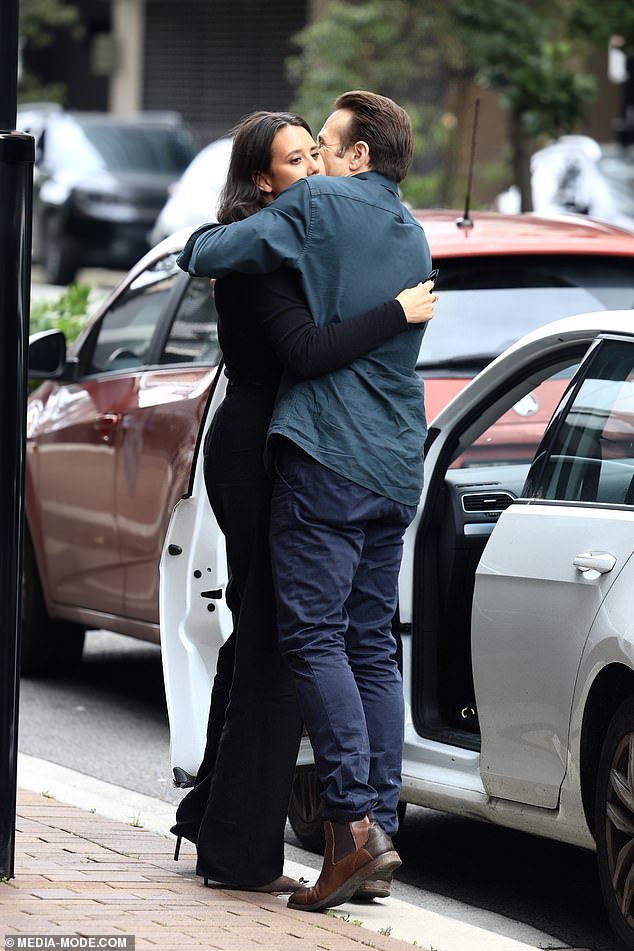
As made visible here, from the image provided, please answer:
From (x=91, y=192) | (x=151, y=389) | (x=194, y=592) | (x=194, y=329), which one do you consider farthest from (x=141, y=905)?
(x=91, y=192)

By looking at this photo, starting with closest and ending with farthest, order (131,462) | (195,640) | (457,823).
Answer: (195,640)
(457,823)
(131,462)

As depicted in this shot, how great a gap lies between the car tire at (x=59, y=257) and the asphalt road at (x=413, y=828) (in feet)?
44.8

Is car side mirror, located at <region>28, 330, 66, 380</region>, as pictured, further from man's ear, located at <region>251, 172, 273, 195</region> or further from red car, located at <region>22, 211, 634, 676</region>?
man's ear, located at <region>251, 172, 273, 195</region>

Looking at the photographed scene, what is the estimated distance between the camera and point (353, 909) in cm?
452

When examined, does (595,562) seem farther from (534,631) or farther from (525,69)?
(525,69)

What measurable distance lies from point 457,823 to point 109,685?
249 cm

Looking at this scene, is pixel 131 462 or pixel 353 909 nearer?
pixel 353 909

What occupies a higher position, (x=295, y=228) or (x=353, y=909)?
(x=295, y=228)

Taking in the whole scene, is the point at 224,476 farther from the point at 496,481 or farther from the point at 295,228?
the point at 496,481

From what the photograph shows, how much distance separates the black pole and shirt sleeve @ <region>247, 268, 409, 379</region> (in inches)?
21.7

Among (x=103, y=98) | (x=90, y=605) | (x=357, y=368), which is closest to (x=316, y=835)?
(x=357, y=368)

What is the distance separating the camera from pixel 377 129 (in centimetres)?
447

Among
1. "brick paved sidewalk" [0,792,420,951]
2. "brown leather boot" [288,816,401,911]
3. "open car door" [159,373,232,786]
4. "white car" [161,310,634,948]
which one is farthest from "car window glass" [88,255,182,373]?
"brown leather boot" [288,816,401,911]

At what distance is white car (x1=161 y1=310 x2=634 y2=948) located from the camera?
442 cm
